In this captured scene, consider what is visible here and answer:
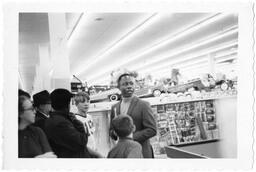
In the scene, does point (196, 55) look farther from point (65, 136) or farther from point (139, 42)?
point (65, 136)

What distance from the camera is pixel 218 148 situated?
3068 mm

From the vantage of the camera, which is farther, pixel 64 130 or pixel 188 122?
pixel 188 122

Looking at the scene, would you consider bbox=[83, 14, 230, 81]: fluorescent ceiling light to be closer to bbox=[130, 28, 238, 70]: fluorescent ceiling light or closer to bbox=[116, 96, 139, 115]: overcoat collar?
bbox=[130, 28, 238, 70]: fluorescent ceiling light

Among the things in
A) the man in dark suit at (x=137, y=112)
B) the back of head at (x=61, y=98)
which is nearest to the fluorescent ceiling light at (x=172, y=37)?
the man in dark suit at (x=137, y=112)

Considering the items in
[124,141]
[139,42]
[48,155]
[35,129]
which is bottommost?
[48,155]

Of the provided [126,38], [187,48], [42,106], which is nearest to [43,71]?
[42,106]

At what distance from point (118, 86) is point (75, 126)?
497 millimetres

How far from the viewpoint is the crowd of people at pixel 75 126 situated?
9.89 ft

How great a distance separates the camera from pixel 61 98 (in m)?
3.03

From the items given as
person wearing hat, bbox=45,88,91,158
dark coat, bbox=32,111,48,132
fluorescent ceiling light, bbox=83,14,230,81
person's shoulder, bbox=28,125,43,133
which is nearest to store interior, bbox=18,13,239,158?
fluorescent ceiling light, bbox=83,14,230,81

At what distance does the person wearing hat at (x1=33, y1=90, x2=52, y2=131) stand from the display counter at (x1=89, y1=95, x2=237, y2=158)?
1.21ft

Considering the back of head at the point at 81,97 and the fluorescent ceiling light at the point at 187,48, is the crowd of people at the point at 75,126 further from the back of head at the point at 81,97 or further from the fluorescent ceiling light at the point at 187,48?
the fluorescent ceiling light at the point at 187,48

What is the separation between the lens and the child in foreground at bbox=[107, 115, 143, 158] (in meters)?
3.01

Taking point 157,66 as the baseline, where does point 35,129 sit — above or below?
below
